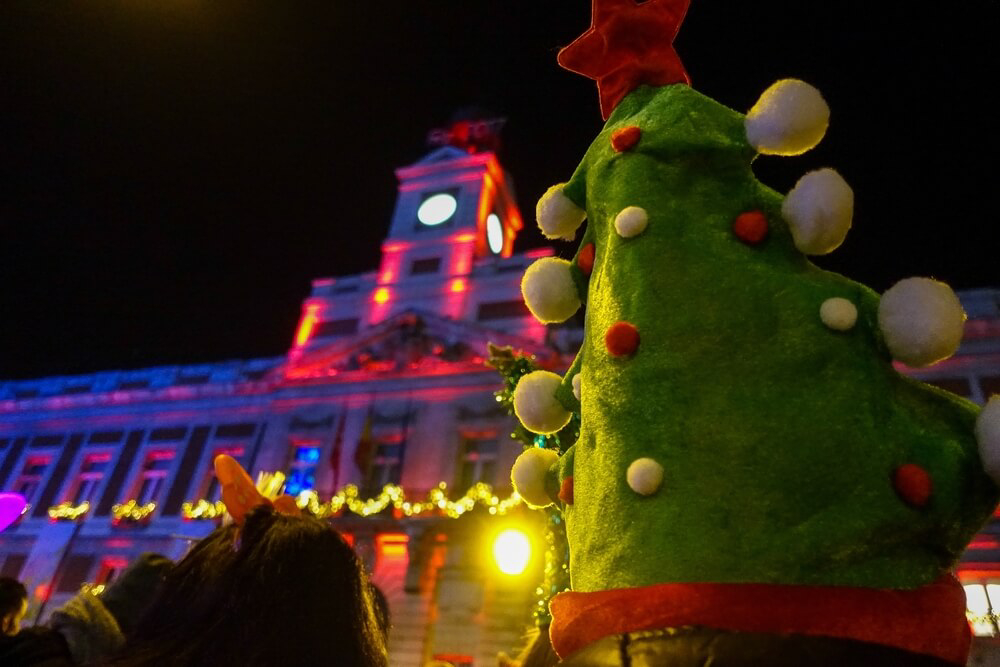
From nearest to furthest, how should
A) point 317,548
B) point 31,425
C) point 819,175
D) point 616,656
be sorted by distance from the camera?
point 616,656, point 819,175, point 317,548, point 31,425

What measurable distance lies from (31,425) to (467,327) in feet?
59.1

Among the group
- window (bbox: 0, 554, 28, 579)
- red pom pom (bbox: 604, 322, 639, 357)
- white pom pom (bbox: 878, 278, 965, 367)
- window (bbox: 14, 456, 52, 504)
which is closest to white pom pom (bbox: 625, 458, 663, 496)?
red pom pom (bbox: 604, 322, 639, 357)

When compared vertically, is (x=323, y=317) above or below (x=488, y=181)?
below

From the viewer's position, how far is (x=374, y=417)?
20609mm

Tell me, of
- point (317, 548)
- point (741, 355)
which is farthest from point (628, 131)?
point (317, 548)

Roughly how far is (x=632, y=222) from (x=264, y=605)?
167 centimetres

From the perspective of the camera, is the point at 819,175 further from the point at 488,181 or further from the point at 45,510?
the point at 45,510

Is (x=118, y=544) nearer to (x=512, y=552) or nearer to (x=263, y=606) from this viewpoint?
(x=512, y=552)

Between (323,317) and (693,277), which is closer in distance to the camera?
(693,277)

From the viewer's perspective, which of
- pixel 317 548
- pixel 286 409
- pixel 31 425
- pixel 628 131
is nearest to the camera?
pixel 628 131

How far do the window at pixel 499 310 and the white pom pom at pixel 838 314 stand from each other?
2021 centimetres

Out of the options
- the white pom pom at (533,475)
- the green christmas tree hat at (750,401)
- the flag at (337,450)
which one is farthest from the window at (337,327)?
the green christmas tree hat at (750,401)

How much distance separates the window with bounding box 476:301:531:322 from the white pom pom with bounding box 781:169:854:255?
2007cm

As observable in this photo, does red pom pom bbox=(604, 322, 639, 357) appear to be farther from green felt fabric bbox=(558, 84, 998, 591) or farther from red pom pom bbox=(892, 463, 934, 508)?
red pom pom bbox=(892, 463, 934, 508)
